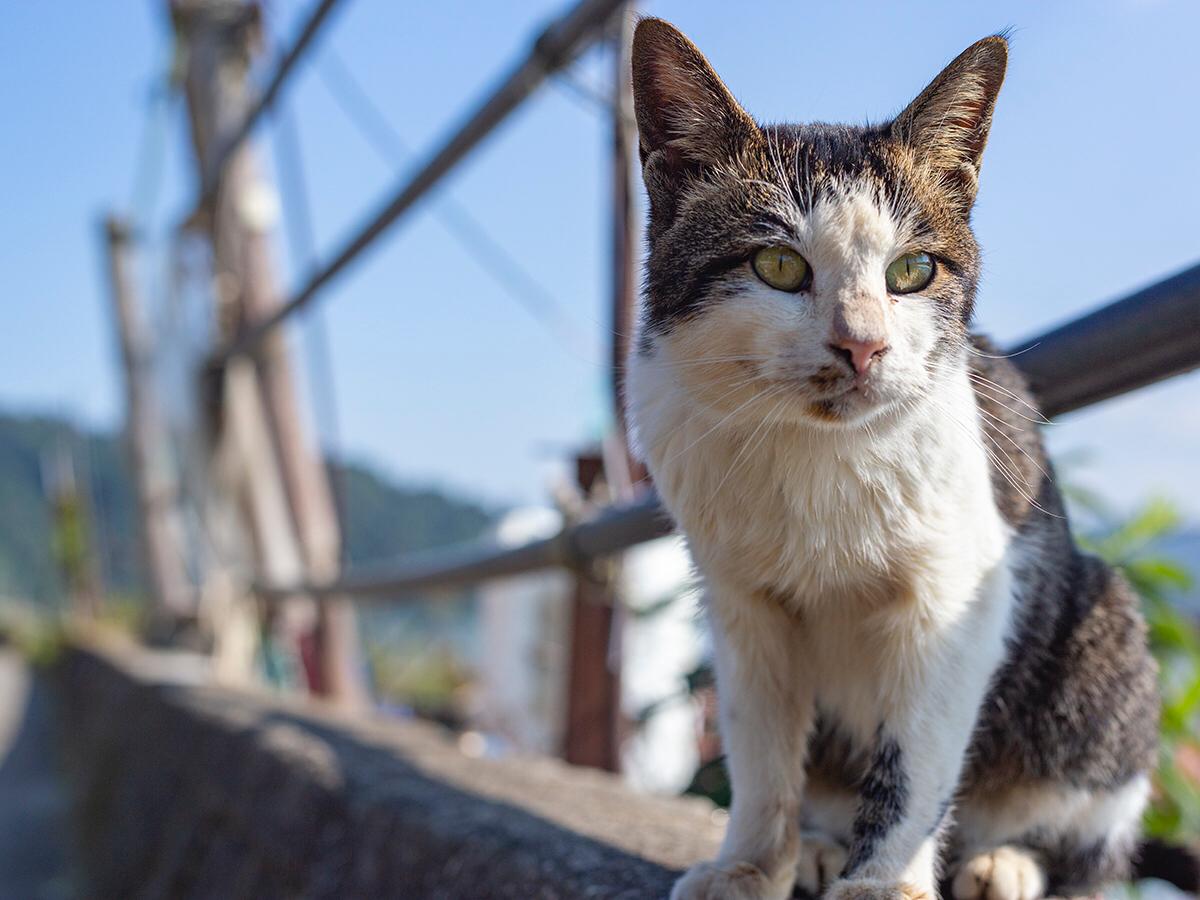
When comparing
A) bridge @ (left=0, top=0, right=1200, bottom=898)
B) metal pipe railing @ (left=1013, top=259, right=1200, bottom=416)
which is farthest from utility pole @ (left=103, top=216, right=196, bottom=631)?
metal pipe railing @ (left=1013, top=259, right=1200, bottom=416)

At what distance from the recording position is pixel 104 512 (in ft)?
36.1

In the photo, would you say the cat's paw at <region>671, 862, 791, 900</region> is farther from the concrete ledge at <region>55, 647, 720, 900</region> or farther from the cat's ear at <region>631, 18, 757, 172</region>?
the cat's ear at <region>631, 18, 757, 172</region>

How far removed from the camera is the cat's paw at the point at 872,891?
907 mm

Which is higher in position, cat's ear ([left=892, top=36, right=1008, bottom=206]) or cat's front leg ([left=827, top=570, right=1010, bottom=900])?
cat's ear ([left=892, top=36, right=1008, bottom=206])

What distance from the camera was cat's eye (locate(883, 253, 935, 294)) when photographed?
0.93 meters

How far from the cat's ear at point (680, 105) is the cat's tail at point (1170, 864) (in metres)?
0.98

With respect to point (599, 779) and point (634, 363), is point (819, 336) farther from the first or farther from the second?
point (599, 779)

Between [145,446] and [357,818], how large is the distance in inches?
232

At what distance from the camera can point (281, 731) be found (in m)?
2.19

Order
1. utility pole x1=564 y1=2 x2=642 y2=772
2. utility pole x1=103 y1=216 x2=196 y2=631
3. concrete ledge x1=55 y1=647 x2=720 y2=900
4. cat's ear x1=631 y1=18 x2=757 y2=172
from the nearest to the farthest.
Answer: cat's ear x1=631 y1=18 x2=757 y2=172
concrete ledge x1=55 y1=647 x2=720 y2=900
utility pole x1=564 y1=2 x2=642 y2=772
utility pole x1=103 y1=216 x2=196 y2=631

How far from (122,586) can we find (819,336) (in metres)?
10.2

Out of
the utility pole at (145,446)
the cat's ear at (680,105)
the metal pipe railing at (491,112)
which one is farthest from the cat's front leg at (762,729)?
the utility pole at (145,446)

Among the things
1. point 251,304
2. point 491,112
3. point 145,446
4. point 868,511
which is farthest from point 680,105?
point 145,446

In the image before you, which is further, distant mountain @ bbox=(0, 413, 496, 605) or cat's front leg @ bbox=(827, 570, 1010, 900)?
distant mountain @ bbox=(0, 413, 496, 605)
